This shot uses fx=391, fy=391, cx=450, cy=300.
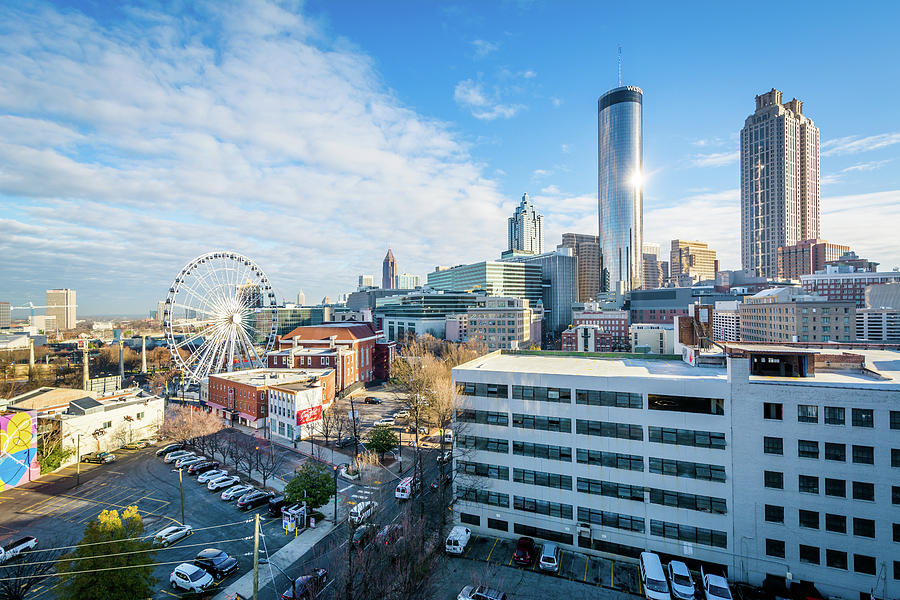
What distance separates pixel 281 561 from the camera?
25109mm

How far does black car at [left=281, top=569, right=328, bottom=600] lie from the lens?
2036 cm

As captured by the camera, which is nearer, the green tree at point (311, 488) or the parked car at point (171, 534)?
the parked car at point (171, 534)

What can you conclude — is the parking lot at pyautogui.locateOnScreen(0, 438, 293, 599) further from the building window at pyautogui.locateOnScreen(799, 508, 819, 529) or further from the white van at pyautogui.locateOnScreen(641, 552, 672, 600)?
the building window at pyautogui.locateOnScreen(799, 508, 819, 529)

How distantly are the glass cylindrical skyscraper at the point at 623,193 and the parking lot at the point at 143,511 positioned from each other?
19109 centimetres

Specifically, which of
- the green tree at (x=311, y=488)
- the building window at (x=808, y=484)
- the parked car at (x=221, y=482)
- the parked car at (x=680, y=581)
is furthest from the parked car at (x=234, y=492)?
the building window at (x=808, y=484)

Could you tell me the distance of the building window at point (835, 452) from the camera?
2109 centimetres

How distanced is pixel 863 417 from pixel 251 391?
5980cm

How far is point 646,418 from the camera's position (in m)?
24.7

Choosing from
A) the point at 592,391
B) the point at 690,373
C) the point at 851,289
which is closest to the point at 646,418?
the point at 592,391

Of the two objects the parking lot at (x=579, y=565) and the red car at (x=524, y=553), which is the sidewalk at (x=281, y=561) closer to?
the parking lot at (x=579, y=565)

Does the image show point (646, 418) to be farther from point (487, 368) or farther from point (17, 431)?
point (17, 431)

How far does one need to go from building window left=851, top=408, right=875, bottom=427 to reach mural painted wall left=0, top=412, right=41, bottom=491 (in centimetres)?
6330

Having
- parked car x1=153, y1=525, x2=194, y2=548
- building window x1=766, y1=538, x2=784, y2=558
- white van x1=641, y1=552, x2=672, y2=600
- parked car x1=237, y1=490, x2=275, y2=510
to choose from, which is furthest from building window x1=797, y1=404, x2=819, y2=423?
parked car x1=153, y1=525, x2=194, y2=548

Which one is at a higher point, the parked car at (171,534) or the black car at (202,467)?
the parked car at (171,534)
